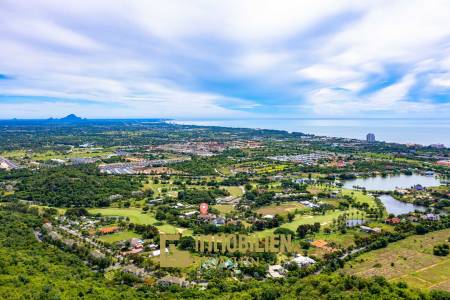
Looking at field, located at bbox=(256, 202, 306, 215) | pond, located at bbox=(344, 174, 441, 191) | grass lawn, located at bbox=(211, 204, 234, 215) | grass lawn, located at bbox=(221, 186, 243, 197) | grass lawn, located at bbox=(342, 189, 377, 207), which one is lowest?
grass lawn, located at bbox=(211, 204, 234, 215)

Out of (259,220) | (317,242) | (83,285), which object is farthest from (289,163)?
(83,285)

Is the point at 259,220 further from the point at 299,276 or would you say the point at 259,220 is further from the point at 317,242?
the point at 299,276

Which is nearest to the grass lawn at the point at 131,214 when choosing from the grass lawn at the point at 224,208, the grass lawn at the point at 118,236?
the grass lawn at the point at 118,236

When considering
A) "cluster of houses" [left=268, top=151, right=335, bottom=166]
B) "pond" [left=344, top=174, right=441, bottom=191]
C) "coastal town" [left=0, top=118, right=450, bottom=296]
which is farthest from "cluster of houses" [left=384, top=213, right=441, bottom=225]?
"cluster of houses" [left=268, top=151, right=335, bottom=166]

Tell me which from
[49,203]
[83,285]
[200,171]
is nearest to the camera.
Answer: [83,285]

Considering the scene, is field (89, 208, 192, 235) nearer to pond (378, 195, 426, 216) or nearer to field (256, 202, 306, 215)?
field (256, 202, 306, 215)

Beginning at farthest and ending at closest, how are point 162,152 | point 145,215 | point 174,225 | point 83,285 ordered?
1. point 162,152
2. point 145,215
3. point 174,225
4. point 83,285

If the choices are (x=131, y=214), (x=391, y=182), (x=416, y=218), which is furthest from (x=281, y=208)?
(x=391, y=182)
